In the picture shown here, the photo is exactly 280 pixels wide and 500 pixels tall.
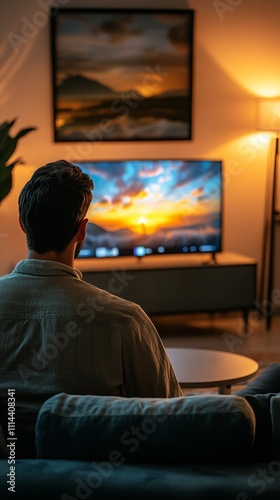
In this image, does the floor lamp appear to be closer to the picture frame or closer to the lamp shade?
the lamp shade

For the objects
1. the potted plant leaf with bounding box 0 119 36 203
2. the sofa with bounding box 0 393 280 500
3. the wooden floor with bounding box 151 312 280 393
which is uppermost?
the potted plant leaf with bounding box 0 119 36 203

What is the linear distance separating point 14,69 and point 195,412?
181 inches

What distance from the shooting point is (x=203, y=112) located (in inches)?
256

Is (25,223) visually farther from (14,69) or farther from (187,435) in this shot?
(14,69)

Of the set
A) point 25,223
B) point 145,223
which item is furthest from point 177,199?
point 25,223

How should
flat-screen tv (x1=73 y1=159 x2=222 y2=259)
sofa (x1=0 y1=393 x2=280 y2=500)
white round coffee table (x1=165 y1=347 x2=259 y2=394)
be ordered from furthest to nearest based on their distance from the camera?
flat-screen tv (x1=73 y1=159 x2=222 y2=259)
white round coffee table (x1=165 y1=347 x2=259 y2=394)
sofa (x1=0 y1=393 x2=280 y2=500)

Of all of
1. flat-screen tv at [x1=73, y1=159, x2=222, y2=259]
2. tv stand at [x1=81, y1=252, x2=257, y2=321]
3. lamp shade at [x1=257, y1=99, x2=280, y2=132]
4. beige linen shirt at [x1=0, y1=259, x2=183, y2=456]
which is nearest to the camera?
beige linen shirt at [x1=0, y1=259, x2=183, y2=456]

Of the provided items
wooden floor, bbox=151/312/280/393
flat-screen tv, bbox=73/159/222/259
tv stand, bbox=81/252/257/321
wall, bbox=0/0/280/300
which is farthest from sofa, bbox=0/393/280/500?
wall, bbox=0/0/280/300

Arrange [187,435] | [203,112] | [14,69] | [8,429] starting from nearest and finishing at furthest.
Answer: [187,435]
[8,429]
[14,69]
[203,112]

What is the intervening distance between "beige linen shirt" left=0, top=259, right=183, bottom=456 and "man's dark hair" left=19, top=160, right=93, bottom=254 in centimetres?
11

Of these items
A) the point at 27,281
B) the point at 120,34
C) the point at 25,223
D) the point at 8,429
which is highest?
the point at 120,34

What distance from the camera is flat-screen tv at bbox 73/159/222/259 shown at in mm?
6133

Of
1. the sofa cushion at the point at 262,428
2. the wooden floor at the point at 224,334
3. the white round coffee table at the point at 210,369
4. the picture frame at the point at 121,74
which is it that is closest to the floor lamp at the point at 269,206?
the wooden floor at the point at 224,334

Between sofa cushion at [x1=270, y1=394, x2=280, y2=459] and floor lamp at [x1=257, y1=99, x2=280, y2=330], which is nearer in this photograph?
sofa cushion at [x1=270, y1=394, x2=280, y2=459]
